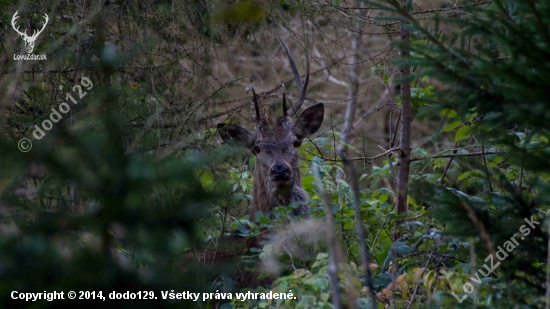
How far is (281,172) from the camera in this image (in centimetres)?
713

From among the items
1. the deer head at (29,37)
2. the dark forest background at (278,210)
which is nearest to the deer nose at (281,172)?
the dark forest background at (278,210)

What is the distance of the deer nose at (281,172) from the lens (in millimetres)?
7129

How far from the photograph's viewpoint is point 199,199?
258cm

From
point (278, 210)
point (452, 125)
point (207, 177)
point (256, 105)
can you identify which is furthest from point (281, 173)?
point (452, 125)

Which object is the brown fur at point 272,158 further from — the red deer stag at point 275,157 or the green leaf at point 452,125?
the green leaf at point 452,125

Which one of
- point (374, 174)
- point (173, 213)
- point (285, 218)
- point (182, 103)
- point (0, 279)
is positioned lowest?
point (0, 279)

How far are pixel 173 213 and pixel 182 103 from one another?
172 inches

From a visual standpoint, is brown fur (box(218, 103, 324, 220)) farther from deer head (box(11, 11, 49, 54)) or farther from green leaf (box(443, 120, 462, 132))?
green leaf (box(443, 120, 462, 132))

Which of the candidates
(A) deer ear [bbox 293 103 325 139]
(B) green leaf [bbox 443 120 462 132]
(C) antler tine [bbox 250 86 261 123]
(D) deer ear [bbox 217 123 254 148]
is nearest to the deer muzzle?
(C) antler tine [bbox 250 86 261 123]

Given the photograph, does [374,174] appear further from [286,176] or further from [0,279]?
[0,279]

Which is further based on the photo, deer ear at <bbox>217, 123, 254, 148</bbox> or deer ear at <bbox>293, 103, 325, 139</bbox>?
deer ear at <bbox>293, 103, 325, 139</bbox>

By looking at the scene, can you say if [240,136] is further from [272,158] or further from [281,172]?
[281,172]

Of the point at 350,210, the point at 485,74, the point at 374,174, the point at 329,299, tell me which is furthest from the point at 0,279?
the point at 374,174

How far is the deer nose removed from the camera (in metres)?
7.13
